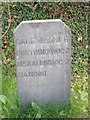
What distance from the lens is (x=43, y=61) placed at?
3920 mm

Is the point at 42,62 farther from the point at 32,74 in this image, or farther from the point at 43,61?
the point at 32,74

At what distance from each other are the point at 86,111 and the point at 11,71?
1.48m

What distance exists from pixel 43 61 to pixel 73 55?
172cm

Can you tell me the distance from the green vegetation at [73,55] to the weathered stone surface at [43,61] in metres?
0.15

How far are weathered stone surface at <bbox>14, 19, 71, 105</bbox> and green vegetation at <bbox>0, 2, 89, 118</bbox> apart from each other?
0.15m

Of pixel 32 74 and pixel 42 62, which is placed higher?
pixel 42 62

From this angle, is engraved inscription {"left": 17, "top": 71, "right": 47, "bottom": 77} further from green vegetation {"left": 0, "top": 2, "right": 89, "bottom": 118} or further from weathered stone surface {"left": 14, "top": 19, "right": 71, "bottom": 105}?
green vegetation {"left": 0, "top": 2, "right": 89, "bottom": 118}

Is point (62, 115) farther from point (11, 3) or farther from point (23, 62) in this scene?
point (11, 3)

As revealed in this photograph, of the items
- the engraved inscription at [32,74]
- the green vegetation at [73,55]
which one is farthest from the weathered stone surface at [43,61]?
the green vegetation at [73,55]

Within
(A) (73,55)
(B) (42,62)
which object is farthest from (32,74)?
(A) (73,55)

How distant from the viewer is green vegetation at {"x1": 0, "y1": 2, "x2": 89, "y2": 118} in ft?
13.0

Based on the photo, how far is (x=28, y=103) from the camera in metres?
4.10

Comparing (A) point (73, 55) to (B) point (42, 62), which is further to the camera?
(A) point (73, 55)

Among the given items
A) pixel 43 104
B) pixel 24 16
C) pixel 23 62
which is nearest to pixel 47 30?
pixel 23 62
